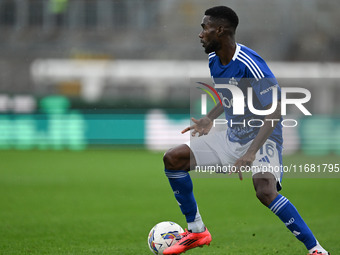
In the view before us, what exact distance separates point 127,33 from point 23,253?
19.5m

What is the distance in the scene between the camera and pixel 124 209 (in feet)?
27.0

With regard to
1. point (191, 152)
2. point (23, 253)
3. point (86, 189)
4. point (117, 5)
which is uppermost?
point (117, 5)

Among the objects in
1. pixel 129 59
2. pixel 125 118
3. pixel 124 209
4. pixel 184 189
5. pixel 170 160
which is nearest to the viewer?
pixel 170 160

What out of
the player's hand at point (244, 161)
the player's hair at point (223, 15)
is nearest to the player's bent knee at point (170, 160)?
the player's hand at point (244, 161)

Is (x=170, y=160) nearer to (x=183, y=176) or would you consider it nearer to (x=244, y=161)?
(x=183, y=176)

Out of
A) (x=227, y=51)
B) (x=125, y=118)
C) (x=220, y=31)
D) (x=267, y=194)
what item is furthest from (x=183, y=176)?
(x=125, y=118)

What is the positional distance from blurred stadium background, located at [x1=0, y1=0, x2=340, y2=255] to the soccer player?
800mm

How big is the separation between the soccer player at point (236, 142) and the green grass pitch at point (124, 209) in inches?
29.8

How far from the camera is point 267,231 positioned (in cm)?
676

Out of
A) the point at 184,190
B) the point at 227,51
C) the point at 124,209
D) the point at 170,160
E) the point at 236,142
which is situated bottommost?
the point at 124,209

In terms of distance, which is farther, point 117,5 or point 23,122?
point 117,5

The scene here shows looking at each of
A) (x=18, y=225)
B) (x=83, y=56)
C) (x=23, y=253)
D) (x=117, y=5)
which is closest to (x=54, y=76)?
(x=83, y=56)

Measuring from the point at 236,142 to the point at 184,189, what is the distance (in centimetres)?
61

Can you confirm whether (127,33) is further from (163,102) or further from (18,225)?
(18,225)
